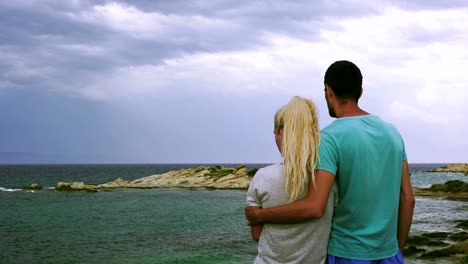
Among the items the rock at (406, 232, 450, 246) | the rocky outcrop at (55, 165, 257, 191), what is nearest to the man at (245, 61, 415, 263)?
the rock at (406, 232, 450, 246)

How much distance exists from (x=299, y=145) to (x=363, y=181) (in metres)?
0.51

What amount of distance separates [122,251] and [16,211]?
A: 23.2 metres

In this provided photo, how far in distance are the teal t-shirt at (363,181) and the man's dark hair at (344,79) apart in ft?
0.58

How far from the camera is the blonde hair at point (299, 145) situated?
11.7ft

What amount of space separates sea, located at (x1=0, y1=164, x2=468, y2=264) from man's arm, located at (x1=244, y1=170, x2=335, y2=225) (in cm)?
1550

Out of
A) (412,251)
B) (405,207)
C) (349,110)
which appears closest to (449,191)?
(412,251)

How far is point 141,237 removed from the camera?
2686 cm

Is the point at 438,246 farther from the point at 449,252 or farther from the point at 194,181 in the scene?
the point at 194,181

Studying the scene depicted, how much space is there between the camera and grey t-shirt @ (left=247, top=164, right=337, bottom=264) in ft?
12.3

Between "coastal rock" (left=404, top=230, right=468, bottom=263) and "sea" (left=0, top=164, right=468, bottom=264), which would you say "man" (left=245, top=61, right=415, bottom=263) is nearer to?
"sea" (left=0, top=164, right=468, bottom=264)

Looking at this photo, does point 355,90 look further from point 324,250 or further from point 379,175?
point 324,250

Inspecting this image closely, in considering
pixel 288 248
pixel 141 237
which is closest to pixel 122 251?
pixel 141 237

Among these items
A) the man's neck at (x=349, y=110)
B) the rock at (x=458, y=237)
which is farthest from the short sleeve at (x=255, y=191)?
the rock at (x=458, y=237)

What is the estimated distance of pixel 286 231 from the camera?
3771 millimetres
